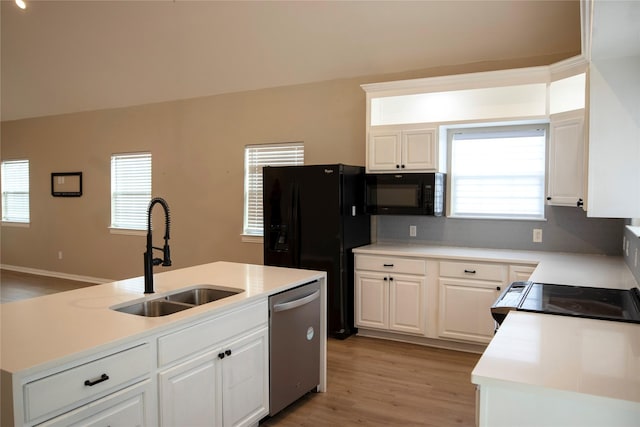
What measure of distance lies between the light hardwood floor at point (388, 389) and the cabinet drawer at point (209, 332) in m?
0.72

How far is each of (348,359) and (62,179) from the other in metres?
6.05

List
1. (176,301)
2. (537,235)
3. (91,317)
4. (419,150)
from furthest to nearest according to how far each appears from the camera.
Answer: (419,150), (537,235), (176,301), (91,317)

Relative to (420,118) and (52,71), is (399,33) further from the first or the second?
(52,71)

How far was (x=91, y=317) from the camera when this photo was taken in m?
2.04

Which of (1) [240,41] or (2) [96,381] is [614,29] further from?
(1) [240,41]

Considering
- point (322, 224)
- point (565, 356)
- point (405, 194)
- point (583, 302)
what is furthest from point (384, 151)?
point (565, 356)

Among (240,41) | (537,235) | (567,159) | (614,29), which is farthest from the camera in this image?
(240,41)

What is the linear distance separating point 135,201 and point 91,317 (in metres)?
5.22

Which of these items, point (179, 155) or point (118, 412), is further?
point (179, 155)

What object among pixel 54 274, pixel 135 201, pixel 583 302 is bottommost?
pixel 54 274

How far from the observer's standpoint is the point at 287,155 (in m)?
5.64

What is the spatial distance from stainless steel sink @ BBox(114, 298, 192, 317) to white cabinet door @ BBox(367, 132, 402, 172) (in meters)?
2.63

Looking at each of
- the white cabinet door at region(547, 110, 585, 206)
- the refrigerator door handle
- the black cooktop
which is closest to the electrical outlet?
the white cabinet door at region(547, 110, 585, 206)

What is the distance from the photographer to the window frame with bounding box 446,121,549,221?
423 cm
